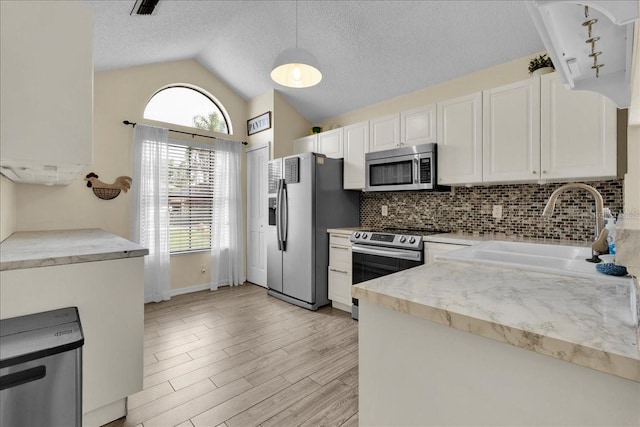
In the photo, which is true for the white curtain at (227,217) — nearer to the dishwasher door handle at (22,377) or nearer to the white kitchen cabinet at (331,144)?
the white kitchen cabinet at (331,144)

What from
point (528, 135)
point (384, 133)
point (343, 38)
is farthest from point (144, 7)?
point (528, 135)

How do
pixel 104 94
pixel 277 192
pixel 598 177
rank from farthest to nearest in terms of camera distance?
pixel 277 192 < pixel 104 94 < pixel 598 177

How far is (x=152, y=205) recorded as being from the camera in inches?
151

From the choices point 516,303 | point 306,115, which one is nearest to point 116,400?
point 516,303

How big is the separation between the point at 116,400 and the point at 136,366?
0.60 feet

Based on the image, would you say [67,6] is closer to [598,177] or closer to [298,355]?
[298,355]

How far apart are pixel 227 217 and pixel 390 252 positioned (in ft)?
8.67

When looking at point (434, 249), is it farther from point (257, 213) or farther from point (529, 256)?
point (257, 213)

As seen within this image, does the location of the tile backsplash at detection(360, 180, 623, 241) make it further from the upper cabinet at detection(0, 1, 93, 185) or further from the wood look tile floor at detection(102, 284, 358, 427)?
the upper cabinet at detection(0, 1, 93, 185)

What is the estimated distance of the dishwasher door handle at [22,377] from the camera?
1142 millimetres

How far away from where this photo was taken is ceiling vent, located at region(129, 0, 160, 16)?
247 centimetres

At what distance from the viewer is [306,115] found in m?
4.63

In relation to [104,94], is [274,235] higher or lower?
lower

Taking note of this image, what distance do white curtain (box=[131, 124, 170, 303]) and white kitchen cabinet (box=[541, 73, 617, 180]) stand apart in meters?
4.07
